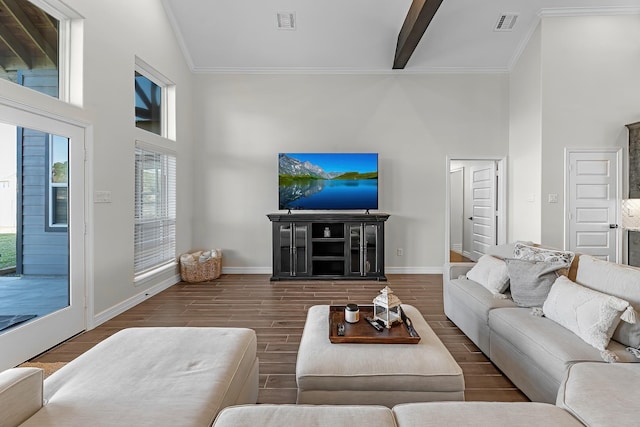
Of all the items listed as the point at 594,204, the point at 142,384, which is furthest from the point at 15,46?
the point at 594,204

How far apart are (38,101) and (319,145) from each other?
139 inches

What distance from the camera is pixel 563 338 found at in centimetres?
181

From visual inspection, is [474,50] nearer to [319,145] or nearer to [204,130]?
[319,145]

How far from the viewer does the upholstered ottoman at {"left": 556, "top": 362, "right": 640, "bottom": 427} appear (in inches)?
44.6

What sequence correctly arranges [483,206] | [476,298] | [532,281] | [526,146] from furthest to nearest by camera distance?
[483,206] < [526,146] < [476,298] < [532,281]

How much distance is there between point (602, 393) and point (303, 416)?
3.78 ft

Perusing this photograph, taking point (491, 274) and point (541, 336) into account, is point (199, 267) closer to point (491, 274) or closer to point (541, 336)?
point (491, 274)

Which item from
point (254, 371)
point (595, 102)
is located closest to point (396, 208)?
point (595, 102)

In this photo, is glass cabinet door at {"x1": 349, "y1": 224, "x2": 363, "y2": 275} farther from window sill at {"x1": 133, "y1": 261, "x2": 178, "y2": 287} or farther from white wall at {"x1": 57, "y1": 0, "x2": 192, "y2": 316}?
white wall at {"x1": 57, "y1": 0, "x2": 192, "y2": 316}

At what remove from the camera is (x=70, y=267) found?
291 centimetres

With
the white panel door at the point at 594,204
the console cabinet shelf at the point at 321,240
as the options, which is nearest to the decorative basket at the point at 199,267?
the console cabinet shelf at the point at 321,240

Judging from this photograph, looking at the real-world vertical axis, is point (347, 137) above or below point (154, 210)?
above

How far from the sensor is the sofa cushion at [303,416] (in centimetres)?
108

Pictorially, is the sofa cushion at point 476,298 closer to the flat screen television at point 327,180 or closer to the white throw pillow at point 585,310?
the white throw pillow at point 585,310
